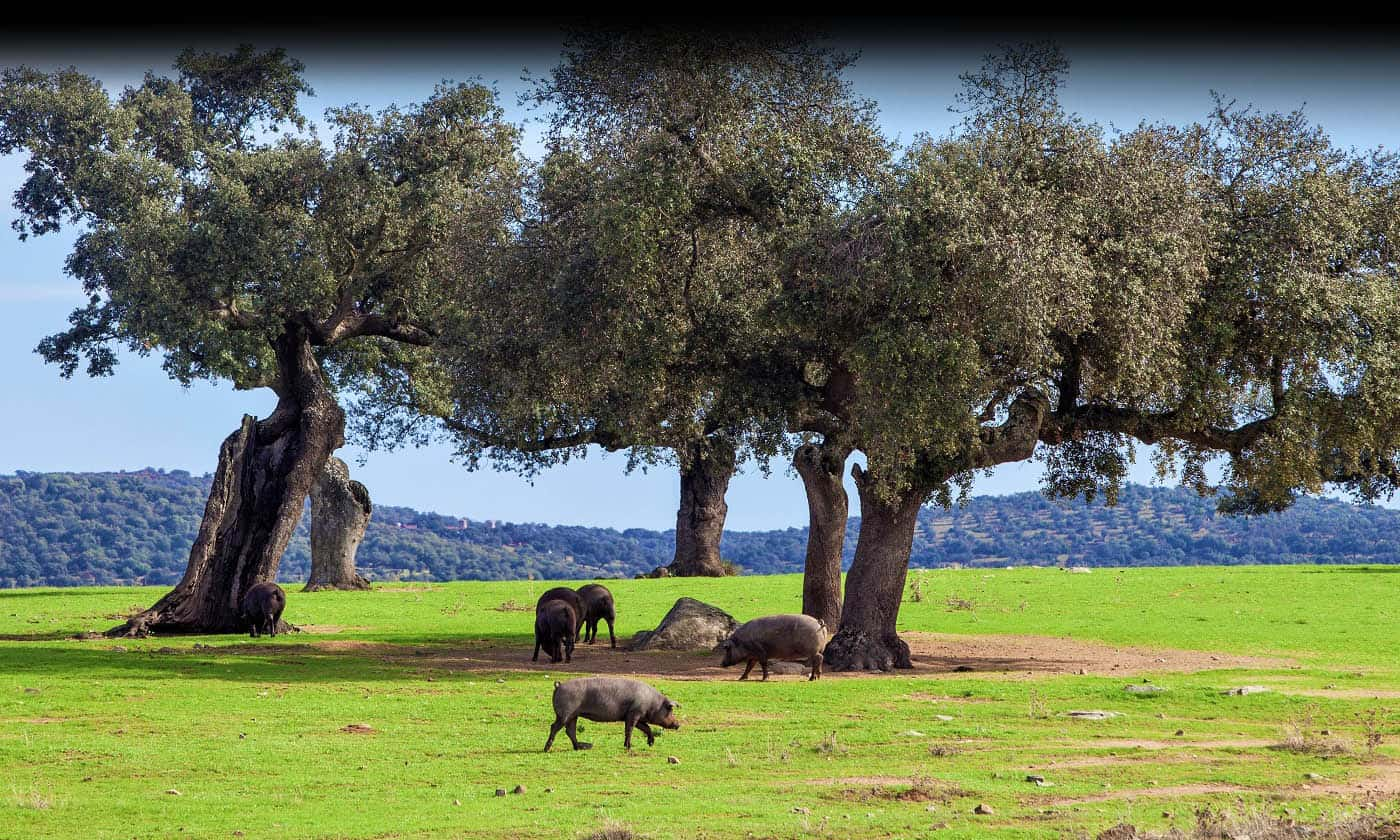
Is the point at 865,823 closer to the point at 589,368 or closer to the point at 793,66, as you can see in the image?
the point at 589,368

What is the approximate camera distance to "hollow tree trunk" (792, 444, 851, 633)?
31875 millimetres

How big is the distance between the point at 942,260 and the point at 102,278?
97.7 ft

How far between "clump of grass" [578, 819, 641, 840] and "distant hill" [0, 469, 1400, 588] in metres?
83.1

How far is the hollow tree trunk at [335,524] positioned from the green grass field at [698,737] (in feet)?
45.5

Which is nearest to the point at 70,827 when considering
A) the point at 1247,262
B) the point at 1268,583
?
the point at 1247,262

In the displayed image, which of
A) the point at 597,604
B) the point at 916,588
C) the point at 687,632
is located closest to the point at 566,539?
the point at 916,588

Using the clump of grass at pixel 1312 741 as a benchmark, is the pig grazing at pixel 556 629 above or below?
above

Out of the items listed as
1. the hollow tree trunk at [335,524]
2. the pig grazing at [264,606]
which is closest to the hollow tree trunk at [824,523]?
the pig grazing at [264,606]

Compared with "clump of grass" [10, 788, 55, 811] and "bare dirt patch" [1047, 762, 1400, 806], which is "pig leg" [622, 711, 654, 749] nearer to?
"bare dirt patch" [1047, 762, 1400, 806]

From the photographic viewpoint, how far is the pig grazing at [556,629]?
Result: 29922 millimetres

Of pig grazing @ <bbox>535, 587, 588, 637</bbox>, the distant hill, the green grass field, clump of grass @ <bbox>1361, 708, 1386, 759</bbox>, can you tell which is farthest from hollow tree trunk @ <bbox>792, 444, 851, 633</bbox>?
the distant hill

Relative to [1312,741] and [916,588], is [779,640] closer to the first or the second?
[1312,741]

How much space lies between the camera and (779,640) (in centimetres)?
2730

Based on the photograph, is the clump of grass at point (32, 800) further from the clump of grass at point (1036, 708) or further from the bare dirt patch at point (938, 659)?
the clump of grass at point (1036, 708)
